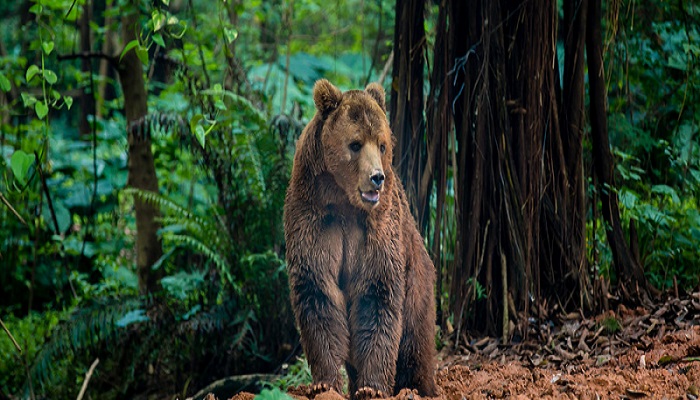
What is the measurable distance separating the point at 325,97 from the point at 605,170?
259 cm

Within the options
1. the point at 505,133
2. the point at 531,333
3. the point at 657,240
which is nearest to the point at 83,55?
the point at 505,133

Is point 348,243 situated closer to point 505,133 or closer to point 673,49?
point 505,133

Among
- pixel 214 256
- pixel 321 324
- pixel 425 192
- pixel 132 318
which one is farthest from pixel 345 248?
pixel 132 318

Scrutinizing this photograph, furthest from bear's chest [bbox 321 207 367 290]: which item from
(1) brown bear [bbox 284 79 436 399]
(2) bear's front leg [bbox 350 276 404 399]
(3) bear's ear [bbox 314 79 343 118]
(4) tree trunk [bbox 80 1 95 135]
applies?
(4) tree trunk [bbox 80 1 95 135]

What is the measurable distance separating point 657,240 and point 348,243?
3.26 meters

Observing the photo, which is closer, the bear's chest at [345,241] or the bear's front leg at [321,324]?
the bear's front leg at [321,324]

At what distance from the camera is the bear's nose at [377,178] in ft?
11.9

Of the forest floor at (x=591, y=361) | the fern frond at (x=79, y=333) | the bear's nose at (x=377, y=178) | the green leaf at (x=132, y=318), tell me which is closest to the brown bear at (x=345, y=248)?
the bear's nose at (x=377, y=178)

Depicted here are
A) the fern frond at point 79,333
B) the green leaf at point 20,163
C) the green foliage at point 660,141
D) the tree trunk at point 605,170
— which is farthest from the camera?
the fern frond at point 79,333

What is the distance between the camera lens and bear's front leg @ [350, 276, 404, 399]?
12.8 feet

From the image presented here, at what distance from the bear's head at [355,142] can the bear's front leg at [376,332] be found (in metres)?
0.53

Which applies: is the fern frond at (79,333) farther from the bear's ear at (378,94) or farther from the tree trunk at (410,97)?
the bear's ear at (378,94)

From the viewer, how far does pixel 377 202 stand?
12.2 ft

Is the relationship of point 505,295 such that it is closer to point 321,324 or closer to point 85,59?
point 321,324
